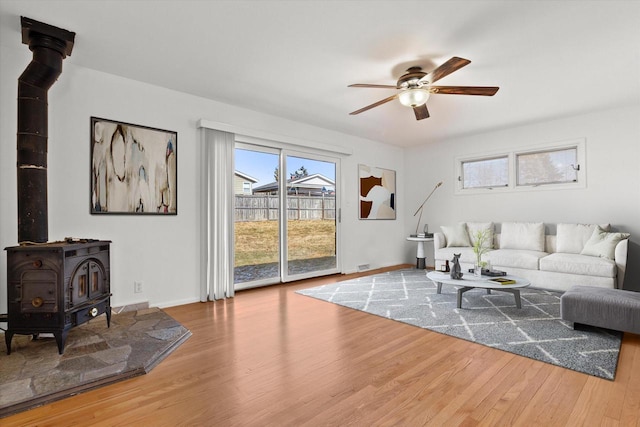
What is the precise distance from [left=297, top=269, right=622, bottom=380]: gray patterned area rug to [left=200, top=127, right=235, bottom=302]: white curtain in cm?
113

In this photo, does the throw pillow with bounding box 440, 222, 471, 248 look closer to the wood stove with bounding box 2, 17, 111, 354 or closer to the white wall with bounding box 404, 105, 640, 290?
the white wall with bounding box 404, 105, 640, 290

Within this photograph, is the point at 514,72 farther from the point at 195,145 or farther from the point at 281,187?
the point at 195,145

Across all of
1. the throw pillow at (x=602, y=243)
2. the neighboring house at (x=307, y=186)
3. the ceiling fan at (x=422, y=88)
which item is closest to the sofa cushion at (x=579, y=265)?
the throw pillow at (x=602, y=243)

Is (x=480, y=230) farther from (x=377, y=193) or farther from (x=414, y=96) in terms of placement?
(x=414, y=96)

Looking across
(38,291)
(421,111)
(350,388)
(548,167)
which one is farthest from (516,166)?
(38,291)

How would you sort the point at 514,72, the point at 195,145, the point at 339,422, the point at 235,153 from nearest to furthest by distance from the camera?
the point at 339,422 → the point at 514,72 → the point at 195,145 → the point at 235,153

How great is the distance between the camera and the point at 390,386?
6.50ft

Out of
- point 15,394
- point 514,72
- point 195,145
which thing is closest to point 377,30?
point 514,72

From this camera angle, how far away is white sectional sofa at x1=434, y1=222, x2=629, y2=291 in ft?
13.1

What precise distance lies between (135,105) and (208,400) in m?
3.22

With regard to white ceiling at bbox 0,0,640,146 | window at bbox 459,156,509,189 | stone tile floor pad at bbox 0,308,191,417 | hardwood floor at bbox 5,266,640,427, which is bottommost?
hardwood floor at bbox 5,266,640,427

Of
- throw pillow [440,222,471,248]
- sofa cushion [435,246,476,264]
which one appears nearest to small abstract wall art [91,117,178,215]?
sofa cushion [435,246,476,264]

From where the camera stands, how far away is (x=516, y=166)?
5586 millimetres

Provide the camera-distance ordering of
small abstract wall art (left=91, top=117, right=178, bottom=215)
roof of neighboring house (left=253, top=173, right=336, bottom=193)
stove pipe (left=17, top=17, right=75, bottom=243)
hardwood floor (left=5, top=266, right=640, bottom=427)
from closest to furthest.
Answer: hardwood floor (left=5, top=266, right=640, bottom=427)
stove pipe (left=17, top=17, right=75, bottom=243)
small abstract wall art (left=91, top=117, right=178, bottom=215)
roof of neighboring house (left=253, top=173, right=336, bottom=193)
